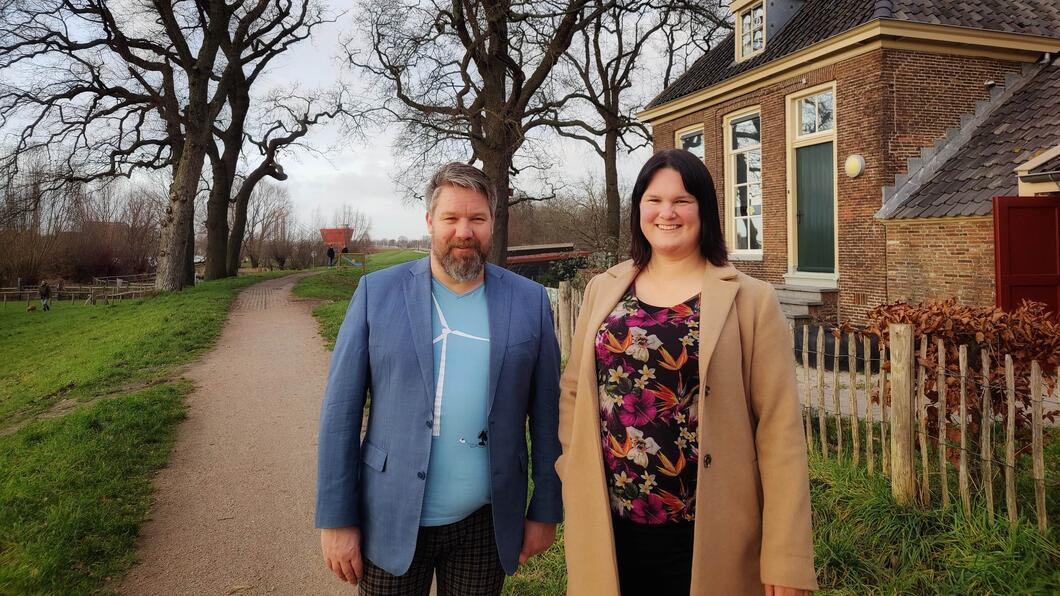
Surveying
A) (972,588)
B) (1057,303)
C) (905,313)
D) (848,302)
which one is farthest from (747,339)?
(848,302)

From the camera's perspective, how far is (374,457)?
7.34 feet

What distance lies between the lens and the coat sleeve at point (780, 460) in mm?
1900

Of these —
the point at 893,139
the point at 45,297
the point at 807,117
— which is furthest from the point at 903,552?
the point at 45,297

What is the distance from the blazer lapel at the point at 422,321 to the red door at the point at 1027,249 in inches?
363

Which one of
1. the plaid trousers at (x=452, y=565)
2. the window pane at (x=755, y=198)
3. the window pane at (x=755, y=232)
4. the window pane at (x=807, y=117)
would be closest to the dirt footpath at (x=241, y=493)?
the plaid trousers at (x=452, y=565)

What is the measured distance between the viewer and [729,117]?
14.8 metres

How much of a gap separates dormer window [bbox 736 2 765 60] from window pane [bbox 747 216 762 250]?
3.70m

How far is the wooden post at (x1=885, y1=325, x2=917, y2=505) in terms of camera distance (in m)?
4.10

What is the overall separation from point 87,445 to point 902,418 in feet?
22.6

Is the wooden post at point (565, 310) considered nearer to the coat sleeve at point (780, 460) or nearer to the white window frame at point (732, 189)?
the white window frame at point (732, 189)

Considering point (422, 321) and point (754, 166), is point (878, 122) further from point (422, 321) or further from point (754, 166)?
point (422, 321)

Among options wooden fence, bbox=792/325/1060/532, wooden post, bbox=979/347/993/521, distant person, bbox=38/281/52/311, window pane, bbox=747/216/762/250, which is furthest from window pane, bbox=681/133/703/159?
distant person, bbox=38/281/52/311

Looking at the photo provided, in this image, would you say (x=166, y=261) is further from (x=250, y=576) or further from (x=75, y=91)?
(x=250, y=576)

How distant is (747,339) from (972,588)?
2302mm
